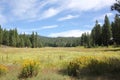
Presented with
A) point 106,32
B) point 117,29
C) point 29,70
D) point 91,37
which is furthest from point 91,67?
point 91,37

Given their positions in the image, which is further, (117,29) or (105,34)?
(105,34)

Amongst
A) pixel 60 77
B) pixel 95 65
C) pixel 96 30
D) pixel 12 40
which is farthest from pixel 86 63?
pixel 12 40

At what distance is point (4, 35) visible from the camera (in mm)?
130250

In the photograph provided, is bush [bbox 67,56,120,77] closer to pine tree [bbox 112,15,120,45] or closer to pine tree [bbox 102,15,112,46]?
pine tree [bbox 112,15,120,45]

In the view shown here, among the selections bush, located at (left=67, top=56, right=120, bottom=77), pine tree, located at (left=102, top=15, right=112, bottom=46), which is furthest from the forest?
bush, located at (left=67, top=56, right=120, bottom=77)

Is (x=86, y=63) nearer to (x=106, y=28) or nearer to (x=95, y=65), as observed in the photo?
(x=95, y=65)

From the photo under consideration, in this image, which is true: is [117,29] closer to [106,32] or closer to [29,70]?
[29,70]

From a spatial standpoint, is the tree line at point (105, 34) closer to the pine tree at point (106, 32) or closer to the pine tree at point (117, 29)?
the pine tree at point (106, 32)

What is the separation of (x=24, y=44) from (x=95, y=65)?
401 feet

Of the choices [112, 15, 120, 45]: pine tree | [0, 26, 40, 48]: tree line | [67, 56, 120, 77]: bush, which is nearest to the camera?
[67, 56, 120, 77]: bush

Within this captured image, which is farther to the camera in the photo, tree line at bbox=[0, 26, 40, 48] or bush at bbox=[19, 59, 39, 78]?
tree line at bbox=[0, 26, 40, 48]

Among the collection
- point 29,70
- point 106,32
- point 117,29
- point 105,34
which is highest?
point 106,32

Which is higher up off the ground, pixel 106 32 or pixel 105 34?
pixel 106 32

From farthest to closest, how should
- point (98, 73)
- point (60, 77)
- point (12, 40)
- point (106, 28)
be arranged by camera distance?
point (12, 40) → point (106, 28) → point (98, 73) → point (60, 77)
